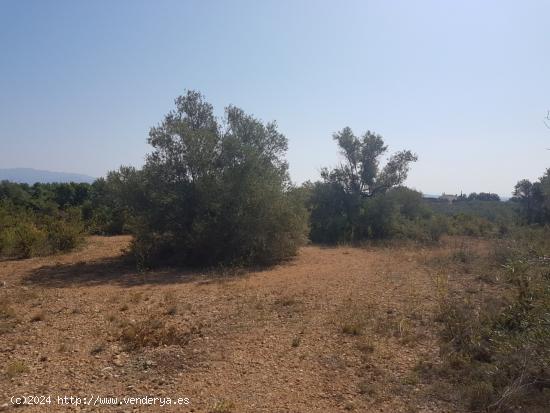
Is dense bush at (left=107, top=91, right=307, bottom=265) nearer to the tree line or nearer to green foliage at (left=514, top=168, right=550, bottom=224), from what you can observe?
the tree line

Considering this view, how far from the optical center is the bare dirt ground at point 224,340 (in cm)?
484

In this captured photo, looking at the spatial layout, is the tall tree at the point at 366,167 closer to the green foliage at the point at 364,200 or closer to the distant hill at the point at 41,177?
the green foliage at the point at 364,200

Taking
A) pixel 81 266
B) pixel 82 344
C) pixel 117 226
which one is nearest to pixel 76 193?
pixel 117 226

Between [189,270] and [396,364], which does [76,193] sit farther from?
[396,364]

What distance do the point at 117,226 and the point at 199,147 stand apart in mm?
11491

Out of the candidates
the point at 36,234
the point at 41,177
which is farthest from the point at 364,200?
the point at 41,177

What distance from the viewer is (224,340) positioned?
21.5ft

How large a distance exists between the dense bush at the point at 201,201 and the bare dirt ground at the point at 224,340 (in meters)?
2.46

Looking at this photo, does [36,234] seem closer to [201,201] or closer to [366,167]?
[201,201]

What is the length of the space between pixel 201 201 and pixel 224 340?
7755mm

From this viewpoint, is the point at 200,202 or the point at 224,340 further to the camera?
the point at 200,202

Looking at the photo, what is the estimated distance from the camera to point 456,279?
11.3 m

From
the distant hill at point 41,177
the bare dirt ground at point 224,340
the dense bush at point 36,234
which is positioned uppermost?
the distant hill at point 41,177

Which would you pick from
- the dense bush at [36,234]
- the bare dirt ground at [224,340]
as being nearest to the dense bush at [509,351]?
the bare dirt ground at [224,340]
